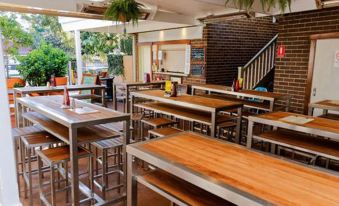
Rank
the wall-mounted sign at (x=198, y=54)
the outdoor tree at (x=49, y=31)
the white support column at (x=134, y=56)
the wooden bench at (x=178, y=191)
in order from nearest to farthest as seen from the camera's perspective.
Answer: the wooden bench at (x=178, y=191) → the wall-mounted sign at (x=198, y=54) → the white support column at (x=134, y=56) → the outdoor tree at (x=49, y=31)

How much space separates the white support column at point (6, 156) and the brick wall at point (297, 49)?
492cm

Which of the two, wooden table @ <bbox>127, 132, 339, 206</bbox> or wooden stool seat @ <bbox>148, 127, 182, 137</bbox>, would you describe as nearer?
wooden table @ <bbox>127, 132, 339, 206</bbox>

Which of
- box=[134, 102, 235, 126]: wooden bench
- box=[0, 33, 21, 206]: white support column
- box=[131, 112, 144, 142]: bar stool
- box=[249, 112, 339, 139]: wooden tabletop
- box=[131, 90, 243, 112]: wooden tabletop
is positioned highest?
box=[0, 33, 21, 206]: white support column

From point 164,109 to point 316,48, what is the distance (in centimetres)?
289

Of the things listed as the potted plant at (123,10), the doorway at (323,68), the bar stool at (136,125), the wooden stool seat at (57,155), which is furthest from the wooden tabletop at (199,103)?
the doorway at (323,68)

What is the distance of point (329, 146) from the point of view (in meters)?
2.58

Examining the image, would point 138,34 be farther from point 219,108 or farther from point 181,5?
point 219,108

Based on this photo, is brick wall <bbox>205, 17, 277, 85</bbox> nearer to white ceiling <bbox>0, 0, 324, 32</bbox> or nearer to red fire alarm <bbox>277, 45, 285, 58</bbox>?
white ceiling <bbox>0, 0, 324, 32</bbox>

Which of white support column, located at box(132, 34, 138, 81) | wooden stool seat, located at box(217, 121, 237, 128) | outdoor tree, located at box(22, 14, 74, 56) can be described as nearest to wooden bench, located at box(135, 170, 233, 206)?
wooden stool seat, located at box(217, 121, 237, 128)

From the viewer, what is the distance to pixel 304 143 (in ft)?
8.66

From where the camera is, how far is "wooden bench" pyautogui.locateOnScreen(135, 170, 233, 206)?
159 centimetres

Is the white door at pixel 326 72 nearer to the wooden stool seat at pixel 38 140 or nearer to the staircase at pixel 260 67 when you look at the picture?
the staircase at pixel 260 67

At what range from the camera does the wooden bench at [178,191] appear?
1587 mm

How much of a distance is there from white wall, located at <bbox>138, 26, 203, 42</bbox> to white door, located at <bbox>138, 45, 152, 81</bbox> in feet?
0.82
